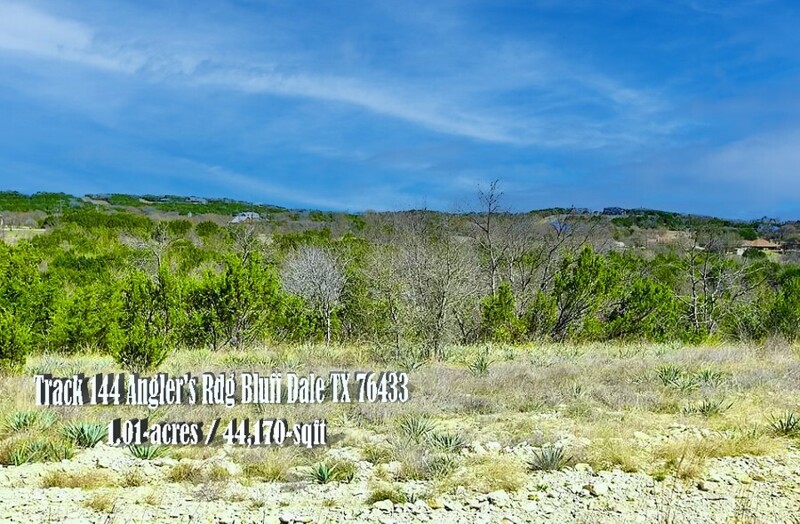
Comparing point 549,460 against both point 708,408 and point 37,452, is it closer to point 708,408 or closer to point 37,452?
point 708,408

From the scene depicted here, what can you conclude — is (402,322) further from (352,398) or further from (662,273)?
(662,273)

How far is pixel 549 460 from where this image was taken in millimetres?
5453

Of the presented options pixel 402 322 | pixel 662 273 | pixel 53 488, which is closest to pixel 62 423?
pixel 53 488

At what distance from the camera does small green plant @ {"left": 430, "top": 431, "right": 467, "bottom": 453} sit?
19.3ft

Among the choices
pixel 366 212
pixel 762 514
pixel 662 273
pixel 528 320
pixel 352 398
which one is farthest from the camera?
pixel 366 212

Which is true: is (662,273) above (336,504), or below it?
above

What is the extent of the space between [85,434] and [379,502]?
10.1 ft

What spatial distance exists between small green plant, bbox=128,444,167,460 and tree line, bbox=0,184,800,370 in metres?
4.00

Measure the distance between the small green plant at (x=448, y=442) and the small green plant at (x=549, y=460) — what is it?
70 centimetres

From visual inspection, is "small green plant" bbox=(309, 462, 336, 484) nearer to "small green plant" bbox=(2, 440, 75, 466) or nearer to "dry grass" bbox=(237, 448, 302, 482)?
"dry grass" bbox=(237, 448, 302, 482)

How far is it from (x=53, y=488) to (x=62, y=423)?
1667 mm

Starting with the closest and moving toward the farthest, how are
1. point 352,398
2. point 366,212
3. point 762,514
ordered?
point 762,514 < point 352,398 < point 366,212

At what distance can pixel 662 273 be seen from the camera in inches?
1192

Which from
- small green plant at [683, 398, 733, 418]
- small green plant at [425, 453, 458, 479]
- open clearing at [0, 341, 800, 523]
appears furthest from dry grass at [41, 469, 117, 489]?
small green plant at [683, 398, 733, 418]
